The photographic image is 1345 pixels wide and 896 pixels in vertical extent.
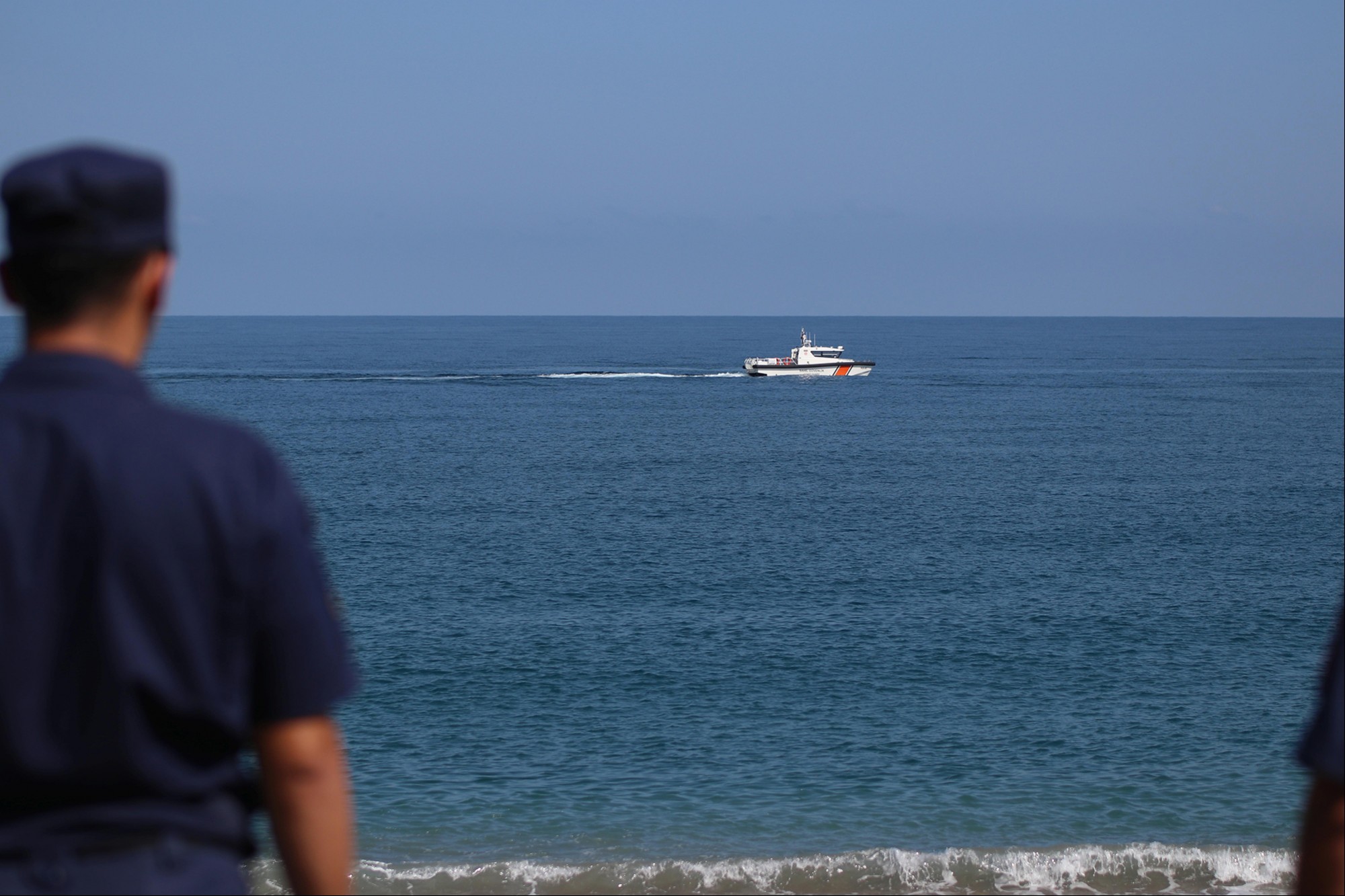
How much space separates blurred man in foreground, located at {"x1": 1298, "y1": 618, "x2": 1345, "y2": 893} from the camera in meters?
2.39

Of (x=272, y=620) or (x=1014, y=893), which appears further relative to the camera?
(x=1014, y=893)

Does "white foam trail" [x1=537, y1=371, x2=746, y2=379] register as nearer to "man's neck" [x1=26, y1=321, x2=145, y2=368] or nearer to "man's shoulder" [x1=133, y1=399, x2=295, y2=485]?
"man's neck" [x1=26, y1=321, x2=145, y2=368]

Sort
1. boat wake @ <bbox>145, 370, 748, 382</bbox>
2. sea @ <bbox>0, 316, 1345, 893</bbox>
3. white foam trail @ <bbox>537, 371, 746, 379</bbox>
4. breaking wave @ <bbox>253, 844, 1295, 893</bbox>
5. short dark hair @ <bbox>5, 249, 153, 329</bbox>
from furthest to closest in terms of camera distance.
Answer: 1. white foam trail @ <bbox>537, 371, 746, 379</bbox>
2. boat wake @ <bbox>145, 370, 748, 382</bbox>
3. sea @ <bbox>0, 316, 1345, 893</bbox>
4. breaking wave @ <bbox>253, 844, 1295, 893</bbox>
5. short dark hair @ <bbox>5, 249, 153, 329</bbox>

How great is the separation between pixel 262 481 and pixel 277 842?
63cm

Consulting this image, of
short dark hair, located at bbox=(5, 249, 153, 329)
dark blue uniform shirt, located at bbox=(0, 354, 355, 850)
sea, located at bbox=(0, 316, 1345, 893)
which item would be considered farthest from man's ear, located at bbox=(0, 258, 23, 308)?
sea, located at bbox=(0, 316, 1345, 893)

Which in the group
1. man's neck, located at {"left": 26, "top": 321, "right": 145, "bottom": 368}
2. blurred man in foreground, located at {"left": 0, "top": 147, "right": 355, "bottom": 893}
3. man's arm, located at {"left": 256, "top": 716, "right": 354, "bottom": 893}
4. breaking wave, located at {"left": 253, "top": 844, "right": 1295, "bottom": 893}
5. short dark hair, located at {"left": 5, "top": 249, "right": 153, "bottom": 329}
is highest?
short dark hair, located at {"left": 5, "top": 249, "right": 153, "bottom": 329}

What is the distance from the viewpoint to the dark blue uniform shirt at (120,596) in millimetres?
2133

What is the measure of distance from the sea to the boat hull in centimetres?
4480

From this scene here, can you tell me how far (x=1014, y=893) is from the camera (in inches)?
724

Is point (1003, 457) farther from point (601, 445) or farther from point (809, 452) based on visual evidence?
point (601, 445)

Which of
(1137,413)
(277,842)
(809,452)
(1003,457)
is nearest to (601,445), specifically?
(809,452)

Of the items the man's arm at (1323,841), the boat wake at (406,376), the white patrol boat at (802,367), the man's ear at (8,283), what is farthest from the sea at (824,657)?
the white patrol boat at (802,367)

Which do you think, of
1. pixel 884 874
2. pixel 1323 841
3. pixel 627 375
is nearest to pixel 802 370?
pixel 627 375

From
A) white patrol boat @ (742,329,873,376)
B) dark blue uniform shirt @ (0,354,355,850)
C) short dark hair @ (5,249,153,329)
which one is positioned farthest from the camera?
white patrol boat @ (742,329,873,376)
